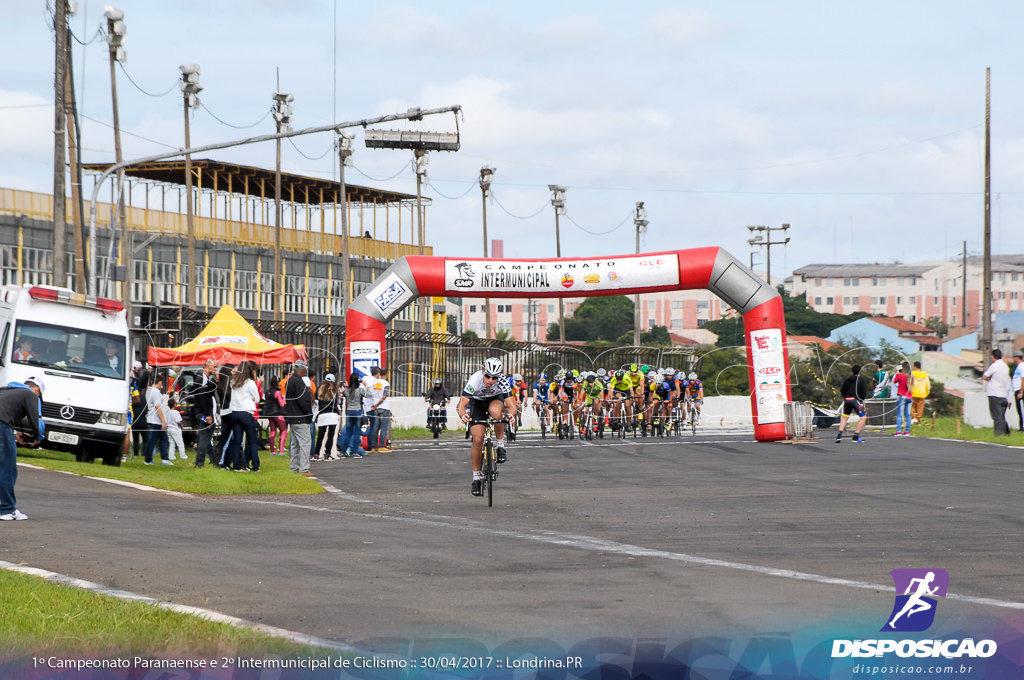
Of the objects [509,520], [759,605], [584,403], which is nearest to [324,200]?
[584,403]

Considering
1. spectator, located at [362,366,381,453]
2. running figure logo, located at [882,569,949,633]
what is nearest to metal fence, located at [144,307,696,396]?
spectator, located at [362,366,381,453]

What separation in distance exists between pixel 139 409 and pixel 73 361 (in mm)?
2205

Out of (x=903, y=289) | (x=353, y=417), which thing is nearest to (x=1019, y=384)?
(x=353, y=417)

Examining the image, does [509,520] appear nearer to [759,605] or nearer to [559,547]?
Result: [559,547]

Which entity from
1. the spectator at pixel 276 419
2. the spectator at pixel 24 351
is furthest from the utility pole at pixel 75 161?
the spectator at pixel 24 351

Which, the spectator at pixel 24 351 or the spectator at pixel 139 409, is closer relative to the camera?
the spectator at pixel 24 351

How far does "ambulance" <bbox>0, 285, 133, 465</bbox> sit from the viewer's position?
858 inches

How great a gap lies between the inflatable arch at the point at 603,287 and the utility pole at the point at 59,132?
20.0 ft

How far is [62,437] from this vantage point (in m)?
21.8

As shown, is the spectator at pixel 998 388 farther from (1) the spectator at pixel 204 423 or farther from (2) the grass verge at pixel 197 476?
(1) the spectator at pixel 204 423

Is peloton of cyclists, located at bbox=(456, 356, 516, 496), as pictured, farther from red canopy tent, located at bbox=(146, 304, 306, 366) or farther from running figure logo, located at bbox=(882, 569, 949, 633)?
red canopy tent, located at bbox=(146, 304, 306, 366)

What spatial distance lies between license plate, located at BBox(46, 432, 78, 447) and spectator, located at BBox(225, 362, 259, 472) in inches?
97.4

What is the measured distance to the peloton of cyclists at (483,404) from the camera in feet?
52.1

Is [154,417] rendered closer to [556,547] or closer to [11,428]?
[11,428]
